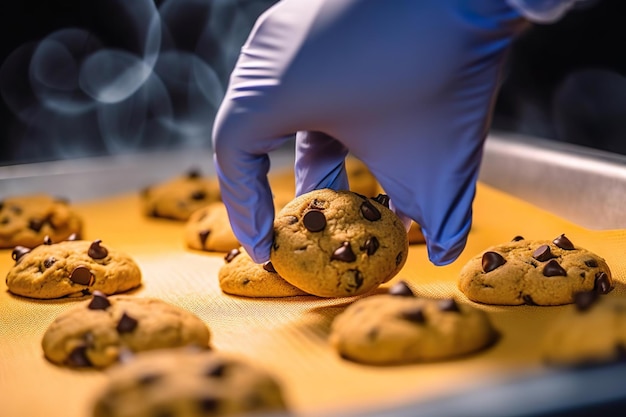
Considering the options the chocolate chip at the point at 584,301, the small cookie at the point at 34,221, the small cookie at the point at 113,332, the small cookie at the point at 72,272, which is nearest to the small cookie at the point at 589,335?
the chocolate chip at the point at 584,301

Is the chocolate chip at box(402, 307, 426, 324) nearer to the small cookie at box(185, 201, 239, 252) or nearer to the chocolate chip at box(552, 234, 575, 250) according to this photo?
the chocolate chip at box(552, 234, 575, 250)

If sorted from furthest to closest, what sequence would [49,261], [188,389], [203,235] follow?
[203,235] → [49,261] → [188,389]

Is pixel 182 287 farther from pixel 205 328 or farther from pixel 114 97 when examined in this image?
pixel 114 97

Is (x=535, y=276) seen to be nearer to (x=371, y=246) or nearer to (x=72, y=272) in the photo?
(x=371, y=246)

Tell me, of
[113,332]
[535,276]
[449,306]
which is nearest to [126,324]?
[113,332]

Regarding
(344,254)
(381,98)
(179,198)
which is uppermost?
(381,98)

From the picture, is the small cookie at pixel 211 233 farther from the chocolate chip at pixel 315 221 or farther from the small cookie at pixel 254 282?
the chocolate chip at pixel 315 221

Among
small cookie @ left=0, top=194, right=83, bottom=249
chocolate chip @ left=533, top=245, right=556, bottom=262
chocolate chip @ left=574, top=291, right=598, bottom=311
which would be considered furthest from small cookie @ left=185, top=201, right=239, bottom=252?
chocolate chip @ left=574, top=291, right=598, bottom=311

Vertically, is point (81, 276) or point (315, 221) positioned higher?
point (315, 221)

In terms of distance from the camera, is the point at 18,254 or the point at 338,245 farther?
the point at 18,254
